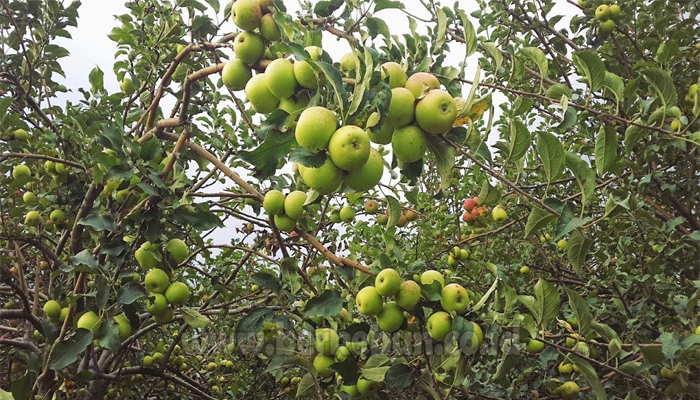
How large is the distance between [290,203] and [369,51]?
2.24 feet

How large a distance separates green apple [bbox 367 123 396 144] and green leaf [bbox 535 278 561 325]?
0.59 metres

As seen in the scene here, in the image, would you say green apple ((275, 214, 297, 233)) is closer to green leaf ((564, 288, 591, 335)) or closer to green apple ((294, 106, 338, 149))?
green apple ((294, 106, 338, 149))

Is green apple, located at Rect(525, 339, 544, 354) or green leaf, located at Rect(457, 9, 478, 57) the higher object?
green leaf, located at Rect(457, 9, 478, 57)

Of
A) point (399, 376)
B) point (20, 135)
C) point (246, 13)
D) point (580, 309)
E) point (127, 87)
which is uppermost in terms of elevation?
point (127, 87)

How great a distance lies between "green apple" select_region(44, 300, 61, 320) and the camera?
1.89 metres

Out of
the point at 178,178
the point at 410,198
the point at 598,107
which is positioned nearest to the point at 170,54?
the point at 178,178

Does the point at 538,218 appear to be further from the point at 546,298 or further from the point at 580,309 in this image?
the point at 580,309

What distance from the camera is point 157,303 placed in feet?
5.37

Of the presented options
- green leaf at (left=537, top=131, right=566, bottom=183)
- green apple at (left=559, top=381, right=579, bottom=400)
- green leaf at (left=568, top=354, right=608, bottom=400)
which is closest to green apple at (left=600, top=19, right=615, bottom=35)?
green leaf at (left=537, top=131, right=566, bottom=183)

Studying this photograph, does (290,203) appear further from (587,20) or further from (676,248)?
(587,20)

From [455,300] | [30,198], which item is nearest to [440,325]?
[455,300]

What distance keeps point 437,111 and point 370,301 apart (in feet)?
1.96

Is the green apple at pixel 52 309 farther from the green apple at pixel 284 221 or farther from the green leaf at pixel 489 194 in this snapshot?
the green leaf at pixel 489 194

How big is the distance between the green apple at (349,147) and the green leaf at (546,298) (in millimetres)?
656
